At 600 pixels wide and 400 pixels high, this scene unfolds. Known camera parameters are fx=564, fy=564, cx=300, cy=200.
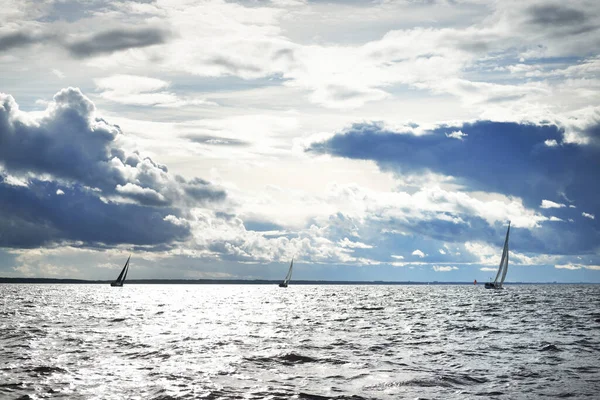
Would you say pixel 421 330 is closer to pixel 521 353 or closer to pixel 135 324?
pixel 521 353

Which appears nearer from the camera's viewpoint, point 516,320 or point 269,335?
point 269,335

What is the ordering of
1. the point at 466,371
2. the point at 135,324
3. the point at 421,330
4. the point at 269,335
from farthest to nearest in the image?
the point at 135,324 < the point at 421,330 < the point at 269,335 < the point at 466,371

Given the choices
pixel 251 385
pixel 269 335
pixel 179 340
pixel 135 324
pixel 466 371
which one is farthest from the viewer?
pixel 135 324

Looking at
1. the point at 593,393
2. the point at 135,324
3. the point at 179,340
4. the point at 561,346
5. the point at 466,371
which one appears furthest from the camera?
the point at 135,324

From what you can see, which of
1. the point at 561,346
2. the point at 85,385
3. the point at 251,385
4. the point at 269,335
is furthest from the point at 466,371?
the point at 269,335

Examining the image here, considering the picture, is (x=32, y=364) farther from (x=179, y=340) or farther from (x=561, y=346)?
(x=561, y=346)

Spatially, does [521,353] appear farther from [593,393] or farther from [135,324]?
[135,324]

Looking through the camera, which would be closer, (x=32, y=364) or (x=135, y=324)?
(x=32, y=364)

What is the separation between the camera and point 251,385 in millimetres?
24359

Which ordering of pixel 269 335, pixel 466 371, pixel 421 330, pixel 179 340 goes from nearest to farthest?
pixel 466 371
pixel 179 340
pixel 269 335
pixel 421 330

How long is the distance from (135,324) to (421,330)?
28172 mm

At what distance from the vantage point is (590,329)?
49344 mm

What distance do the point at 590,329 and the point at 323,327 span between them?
23.5 m

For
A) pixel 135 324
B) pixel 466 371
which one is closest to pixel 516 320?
pixel 466 371
